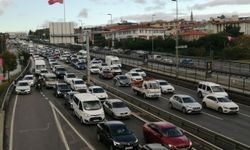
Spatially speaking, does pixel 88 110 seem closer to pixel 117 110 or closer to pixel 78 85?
pixel 117 110

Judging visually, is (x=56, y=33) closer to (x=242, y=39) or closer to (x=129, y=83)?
(x=129, y=83)

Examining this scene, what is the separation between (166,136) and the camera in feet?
65.7

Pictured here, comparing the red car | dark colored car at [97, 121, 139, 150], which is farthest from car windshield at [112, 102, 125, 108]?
the red car

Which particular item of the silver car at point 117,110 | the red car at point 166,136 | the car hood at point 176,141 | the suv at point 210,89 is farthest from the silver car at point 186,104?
the car hood at point 176,141

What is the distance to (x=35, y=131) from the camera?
82.3 ft

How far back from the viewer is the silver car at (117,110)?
28.1 metres

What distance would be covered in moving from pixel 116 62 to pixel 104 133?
4794cm

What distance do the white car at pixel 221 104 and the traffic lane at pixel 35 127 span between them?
1289cm

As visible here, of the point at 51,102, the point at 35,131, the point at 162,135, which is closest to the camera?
the point at 162,135

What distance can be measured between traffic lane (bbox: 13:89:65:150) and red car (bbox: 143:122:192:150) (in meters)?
4.69

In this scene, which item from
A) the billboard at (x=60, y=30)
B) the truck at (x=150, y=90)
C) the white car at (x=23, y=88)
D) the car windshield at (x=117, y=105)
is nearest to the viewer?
the car windshield at (x=117, y=105)

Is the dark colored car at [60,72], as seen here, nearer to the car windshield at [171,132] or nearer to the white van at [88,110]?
the white van at [88,110]

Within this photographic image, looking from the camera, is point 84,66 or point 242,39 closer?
point 84,66

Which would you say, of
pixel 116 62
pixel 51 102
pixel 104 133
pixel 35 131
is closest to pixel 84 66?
pixel 116 62
